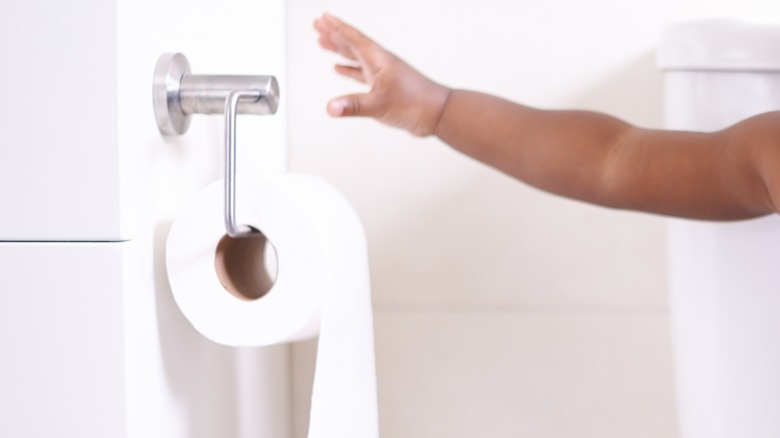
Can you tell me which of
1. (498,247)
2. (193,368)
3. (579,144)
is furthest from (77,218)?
(498,247)

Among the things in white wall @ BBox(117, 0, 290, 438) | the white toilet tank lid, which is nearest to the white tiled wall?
white wall @ BBox(117, 0, 290, 438)

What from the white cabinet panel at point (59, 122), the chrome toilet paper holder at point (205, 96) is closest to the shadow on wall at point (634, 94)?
the chrome toilet paper holder at point (205, 96)

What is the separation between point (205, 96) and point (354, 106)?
16 centimetres

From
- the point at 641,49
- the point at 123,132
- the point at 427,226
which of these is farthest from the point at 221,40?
the point at 641,49

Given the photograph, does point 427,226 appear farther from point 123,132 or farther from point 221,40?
point 123,132

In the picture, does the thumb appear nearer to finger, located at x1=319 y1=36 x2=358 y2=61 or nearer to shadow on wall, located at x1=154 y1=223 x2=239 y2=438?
finger, located at x1=319 y1=36 x2=358 y2=61

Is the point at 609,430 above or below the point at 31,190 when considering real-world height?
below

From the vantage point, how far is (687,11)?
874 mm

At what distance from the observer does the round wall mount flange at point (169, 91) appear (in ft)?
1.74

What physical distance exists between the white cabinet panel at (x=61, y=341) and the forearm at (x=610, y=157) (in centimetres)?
34

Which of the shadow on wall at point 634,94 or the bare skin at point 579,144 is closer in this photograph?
the bare skin at point 579,144

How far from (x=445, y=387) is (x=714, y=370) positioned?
316 mm

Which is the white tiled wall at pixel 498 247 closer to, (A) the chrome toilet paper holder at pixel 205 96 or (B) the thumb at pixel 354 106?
(B) the thumb at pixel 354 106

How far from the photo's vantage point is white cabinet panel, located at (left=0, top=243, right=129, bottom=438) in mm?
490
